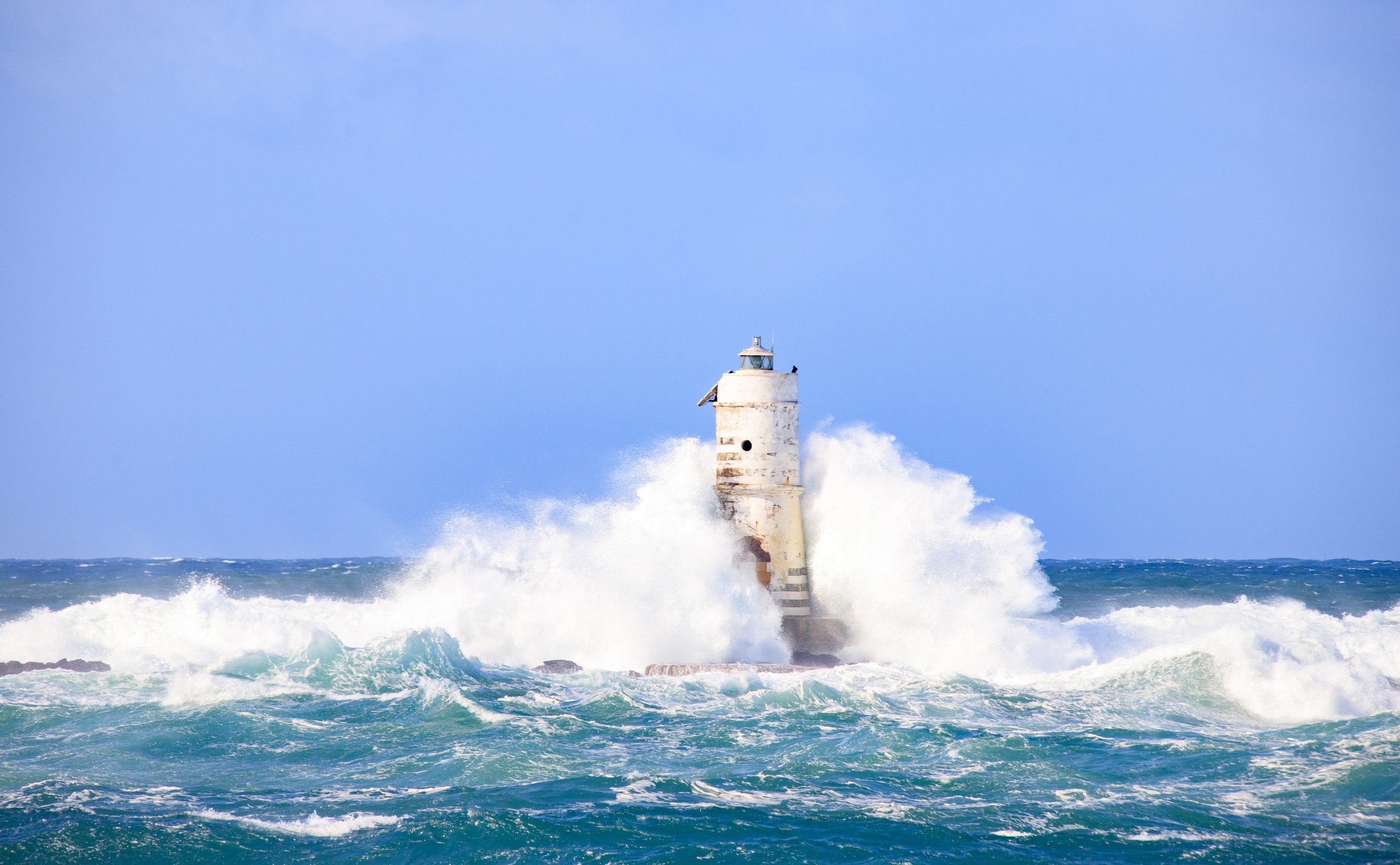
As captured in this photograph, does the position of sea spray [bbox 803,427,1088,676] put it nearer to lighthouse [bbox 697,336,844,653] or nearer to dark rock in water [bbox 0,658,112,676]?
lighthouse [bbox 697,336,844,653]

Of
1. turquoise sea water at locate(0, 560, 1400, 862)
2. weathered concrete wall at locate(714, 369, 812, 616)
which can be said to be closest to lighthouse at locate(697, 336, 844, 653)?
weathered concrete wall at locate(714, 369, 812, 616)

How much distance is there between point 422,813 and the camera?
29.7ft

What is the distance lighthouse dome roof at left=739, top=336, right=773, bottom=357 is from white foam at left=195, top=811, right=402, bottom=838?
33.5 ft

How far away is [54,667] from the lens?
14969mm

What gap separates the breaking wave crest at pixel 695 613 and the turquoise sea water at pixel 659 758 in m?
0.12

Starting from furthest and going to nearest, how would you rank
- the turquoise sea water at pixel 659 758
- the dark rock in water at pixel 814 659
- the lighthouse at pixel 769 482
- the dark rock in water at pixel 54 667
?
the lighthouse at pixel 769 482 < the dark rock in water at pixel 814 659 < the dark rock in water at pixel 54 667 < the turquoise sea water at pixel 659 758

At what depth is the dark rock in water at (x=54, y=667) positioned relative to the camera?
48.3 feet

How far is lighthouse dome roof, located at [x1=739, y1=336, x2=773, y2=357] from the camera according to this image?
17859 millimetres

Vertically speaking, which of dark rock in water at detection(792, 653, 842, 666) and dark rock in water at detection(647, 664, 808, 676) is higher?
dark rock in water at detection(647, 664, 808, 676)

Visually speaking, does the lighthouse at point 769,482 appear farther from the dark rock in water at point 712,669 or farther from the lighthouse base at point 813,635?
the dark rock in water at point 712,669

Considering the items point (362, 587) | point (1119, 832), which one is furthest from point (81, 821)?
point (362, 587)

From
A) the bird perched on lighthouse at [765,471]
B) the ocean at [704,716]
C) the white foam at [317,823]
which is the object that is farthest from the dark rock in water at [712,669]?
the white foam at [317,823]

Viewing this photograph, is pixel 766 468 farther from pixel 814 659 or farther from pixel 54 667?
pixel 54 667

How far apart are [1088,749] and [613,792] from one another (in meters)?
4.57
